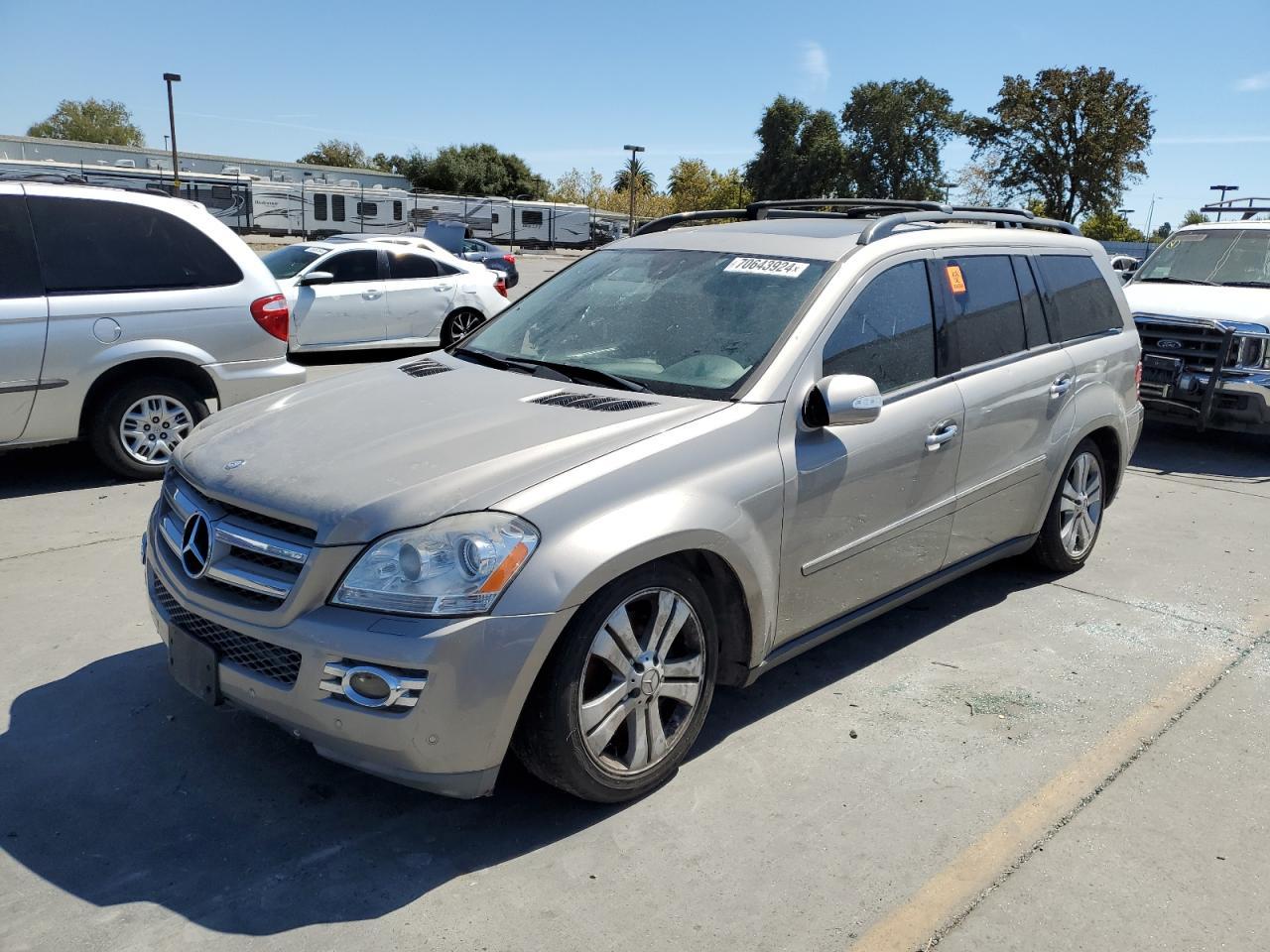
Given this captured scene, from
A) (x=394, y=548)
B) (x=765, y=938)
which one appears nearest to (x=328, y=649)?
(x=394, y=548)

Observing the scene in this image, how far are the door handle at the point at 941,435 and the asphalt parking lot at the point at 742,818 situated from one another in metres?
0.94

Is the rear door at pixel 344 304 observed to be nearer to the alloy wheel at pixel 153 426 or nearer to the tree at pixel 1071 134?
the alloy wheel at pixel 153 426

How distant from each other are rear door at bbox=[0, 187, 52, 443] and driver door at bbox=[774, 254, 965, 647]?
4.82m

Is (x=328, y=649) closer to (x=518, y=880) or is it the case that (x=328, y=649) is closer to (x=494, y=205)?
(x=518, y=880)

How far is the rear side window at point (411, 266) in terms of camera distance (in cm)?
1228

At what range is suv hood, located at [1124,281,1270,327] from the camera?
28.8ft

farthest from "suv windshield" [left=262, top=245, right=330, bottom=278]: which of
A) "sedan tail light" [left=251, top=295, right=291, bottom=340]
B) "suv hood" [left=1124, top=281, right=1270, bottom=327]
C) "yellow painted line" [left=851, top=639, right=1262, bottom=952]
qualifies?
"yellow painted line" [left=851, top=639, right=1262, bottom=952]

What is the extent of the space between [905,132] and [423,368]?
72.4 meters

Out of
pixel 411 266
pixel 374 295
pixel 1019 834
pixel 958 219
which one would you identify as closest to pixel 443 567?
pixel 1019 834

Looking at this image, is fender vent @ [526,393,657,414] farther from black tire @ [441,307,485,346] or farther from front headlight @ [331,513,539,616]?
black tire @ [441,307,485,346]

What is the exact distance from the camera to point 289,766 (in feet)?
10.9

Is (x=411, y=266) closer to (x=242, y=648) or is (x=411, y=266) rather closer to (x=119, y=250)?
(x=119, y=250)

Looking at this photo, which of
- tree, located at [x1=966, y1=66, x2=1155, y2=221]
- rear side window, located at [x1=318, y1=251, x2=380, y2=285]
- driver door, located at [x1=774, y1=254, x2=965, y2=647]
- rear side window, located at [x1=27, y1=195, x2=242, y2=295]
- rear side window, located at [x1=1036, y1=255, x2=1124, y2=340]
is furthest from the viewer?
tree, located at [x1=966, y1=66, x2=1155, y2=221]

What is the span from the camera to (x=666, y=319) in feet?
13.0
